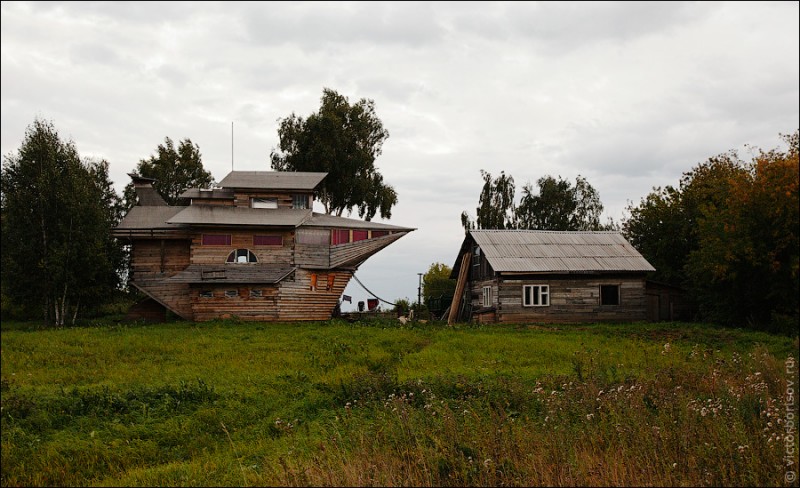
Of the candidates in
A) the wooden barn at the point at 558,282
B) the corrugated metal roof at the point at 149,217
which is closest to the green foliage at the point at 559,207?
the wooden barn at the point at 558,282

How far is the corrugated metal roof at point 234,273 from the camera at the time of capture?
1389 inches

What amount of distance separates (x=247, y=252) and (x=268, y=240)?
4.59 ft

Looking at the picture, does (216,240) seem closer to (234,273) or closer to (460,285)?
(234,273)

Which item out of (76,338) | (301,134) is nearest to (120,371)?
(76,338)

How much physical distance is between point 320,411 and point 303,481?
6524 millimetres

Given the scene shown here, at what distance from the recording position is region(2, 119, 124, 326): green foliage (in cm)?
945

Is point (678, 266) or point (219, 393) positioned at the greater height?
point (678, 266)

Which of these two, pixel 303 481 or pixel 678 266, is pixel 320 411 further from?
pixel 678 266

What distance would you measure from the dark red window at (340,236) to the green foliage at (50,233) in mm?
12540

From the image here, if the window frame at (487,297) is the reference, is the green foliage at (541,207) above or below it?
above

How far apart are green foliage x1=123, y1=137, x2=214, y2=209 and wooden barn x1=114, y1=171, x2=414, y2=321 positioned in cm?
1394

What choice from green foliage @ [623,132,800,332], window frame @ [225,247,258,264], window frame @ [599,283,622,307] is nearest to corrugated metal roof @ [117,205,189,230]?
window frame @ [225,247,258,264]

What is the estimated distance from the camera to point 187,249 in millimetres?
37875

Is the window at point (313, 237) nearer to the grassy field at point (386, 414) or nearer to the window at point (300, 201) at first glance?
the window at point (300, 201)
